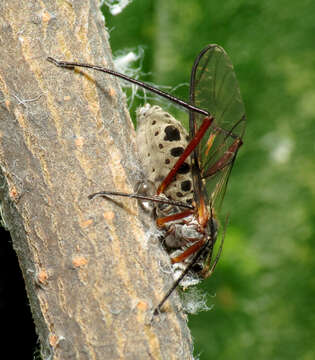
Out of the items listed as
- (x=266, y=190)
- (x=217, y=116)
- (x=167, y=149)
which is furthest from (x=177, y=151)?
(x=266, y=190)

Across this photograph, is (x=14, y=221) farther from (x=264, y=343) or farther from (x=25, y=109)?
(x=264, y=343)

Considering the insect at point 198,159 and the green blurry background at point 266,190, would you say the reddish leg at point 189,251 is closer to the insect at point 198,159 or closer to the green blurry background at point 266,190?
the insect at point 198,159

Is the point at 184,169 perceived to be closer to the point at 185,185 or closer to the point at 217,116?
the point at 185,185

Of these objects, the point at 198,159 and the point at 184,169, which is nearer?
the point at 198,159

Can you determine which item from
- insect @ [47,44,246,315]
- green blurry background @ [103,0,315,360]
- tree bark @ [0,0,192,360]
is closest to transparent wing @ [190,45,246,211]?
insect @ [47,44,246,315]

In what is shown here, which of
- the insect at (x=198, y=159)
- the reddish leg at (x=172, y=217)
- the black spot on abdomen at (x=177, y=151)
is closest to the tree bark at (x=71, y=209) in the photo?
the reddish leg at (x=172, y=217)

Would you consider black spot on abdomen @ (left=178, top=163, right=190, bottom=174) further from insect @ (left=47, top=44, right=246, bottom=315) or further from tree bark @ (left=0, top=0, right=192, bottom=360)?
tree bark @ (left=0, top=0, right=192, bottom=360)
